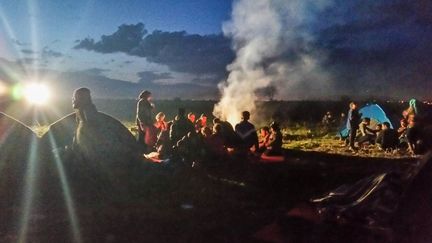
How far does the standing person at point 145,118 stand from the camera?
14641 mm

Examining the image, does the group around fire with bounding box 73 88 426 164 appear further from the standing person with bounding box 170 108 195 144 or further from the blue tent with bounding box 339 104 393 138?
the blue tent with bounding box 339 104 393 138

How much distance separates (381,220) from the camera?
5.79 m

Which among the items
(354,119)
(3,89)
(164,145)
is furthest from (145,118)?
(354,119)

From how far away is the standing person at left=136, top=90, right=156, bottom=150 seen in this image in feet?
48.0

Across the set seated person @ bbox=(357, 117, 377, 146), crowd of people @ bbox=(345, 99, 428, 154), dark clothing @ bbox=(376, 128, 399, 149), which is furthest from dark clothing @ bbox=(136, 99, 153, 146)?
seated person @ bbox=(357, 117, 377, 146)

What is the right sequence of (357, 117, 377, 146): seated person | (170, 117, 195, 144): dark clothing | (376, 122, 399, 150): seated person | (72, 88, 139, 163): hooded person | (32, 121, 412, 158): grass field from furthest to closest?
1. (357, 117, 377, 146): seated person
2. (376, 122, 399, 150): seated person
3. (32, 121, 412, 158): grass field
4. (170, 117, 195, 144): dark clothing
5. (72, 88, 139, 163): hooded person

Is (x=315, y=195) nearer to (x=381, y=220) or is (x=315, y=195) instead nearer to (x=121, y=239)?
(x=381, y=220)

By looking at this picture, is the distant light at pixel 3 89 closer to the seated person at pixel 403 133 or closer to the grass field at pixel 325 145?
the grass field at pixel 325 145

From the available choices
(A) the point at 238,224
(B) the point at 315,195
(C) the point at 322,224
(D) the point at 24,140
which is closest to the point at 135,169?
(D) the point at 24,140

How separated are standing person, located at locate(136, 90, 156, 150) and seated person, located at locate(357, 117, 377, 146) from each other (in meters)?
9.42

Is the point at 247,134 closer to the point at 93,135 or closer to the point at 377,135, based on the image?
the point at 93,135

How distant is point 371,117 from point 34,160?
16.2 m

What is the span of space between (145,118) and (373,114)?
1152 cm

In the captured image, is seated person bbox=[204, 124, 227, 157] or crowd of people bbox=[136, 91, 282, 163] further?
seated person bbox=[204, 124, 227, 157]
